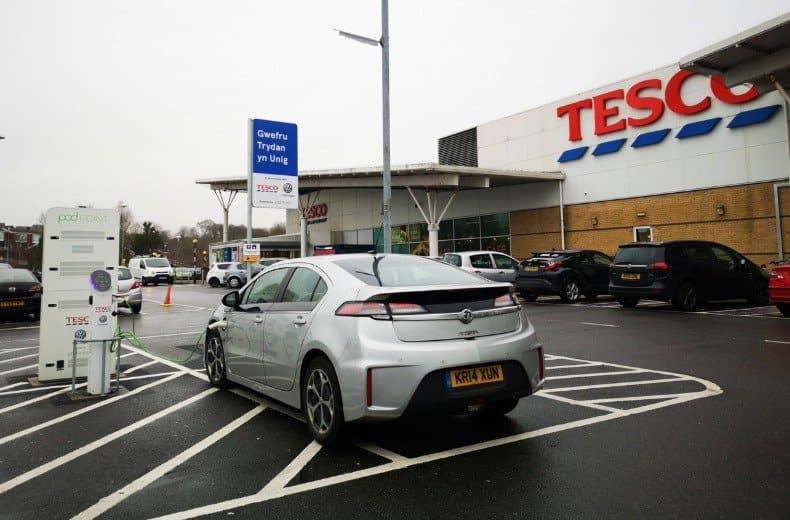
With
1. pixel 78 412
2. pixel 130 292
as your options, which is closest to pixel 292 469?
pixel 78 412

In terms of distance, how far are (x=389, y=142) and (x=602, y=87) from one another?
15.1 m

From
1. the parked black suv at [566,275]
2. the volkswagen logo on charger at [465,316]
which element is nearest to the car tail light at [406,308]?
the volkswagen logo on charger at [465,316]

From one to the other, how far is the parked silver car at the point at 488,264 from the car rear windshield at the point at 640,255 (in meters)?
5.21

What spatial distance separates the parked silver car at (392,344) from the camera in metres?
3.77

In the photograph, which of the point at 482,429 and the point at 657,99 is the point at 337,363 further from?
the point at 657,99

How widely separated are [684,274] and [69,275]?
12449 millimetres

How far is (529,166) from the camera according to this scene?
28.2 m

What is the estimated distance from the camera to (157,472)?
3.73m

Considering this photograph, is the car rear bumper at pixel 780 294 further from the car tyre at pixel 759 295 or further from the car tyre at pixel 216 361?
the car tyre at pixel 216 361

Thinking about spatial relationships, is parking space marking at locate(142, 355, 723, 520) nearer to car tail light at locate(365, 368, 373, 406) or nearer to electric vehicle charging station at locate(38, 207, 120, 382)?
car tail light at locate(365, 368, 373, 406)

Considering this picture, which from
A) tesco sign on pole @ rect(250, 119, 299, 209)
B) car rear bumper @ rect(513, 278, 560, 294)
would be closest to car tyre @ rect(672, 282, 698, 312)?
car rear bumper @ rect(513, 278, 560, 294)

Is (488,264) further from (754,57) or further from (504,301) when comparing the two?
(504,301)

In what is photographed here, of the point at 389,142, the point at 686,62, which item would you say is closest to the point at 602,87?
the point at 686,62

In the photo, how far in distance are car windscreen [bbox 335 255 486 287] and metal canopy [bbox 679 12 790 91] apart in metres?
13.4
